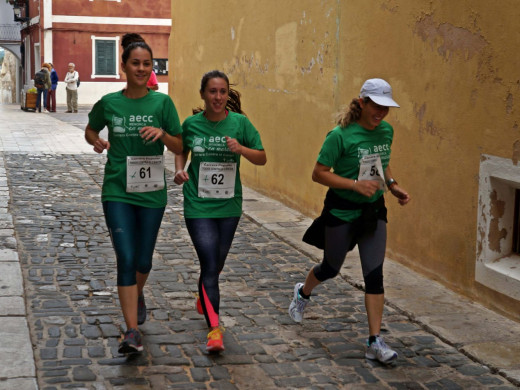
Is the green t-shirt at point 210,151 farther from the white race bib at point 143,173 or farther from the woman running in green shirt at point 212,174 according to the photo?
the white race bib at point 143,173

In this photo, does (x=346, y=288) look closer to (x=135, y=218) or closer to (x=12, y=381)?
(x=135, y=218)

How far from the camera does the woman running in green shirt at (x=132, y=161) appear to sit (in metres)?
4.94

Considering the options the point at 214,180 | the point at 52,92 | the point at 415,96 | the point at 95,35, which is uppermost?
the point at 95,35

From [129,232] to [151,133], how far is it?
0.60m

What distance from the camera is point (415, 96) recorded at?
23.2 ft

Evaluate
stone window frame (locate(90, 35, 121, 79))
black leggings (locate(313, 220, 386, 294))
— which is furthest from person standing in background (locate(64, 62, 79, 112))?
black leggings (locate(313, 220, 386, 294))

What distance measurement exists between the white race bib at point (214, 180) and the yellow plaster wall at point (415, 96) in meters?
1.95

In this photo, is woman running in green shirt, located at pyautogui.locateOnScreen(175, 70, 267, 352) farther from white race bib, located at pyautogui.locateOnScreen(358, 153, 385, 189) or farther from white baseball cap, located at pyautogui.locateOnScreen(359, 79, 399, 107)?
white baseball cap, located at pyautogui.locateOnScreen(359, 79, 399, 107)

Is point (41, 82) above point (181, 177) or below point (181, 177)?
below

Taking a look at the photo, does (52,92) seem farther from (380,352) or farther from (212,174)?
(380,352)

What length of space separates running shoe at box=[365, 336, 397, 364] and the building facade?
32.7 meters

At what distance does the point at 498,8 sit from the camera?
19.1 ft

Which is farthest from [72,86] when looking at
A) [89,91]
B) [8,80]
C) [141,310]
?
[141,310]

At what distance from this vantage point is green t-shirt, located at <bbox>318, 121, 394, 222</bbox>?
4.96 meters
